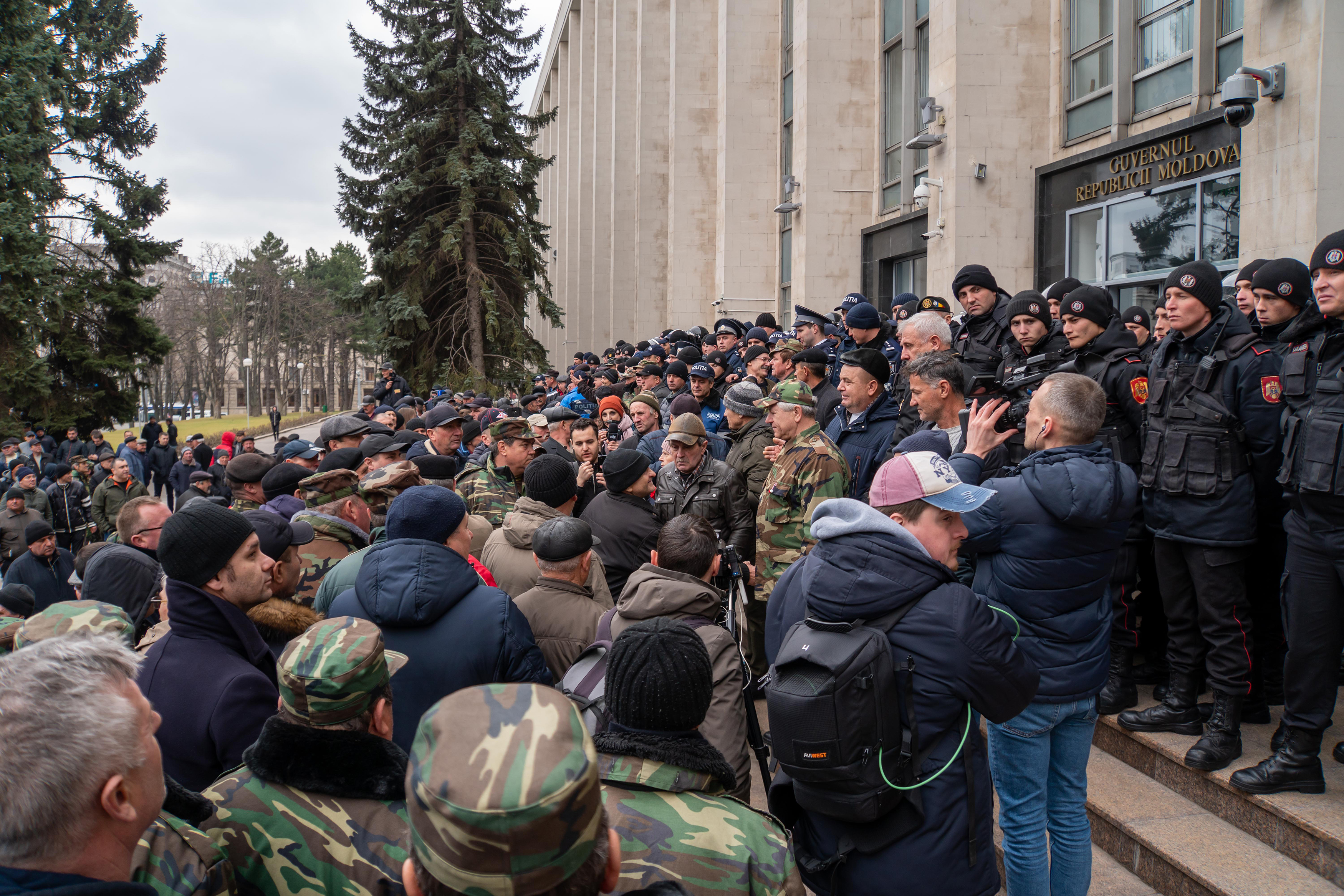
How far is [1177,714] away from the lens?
448 cm

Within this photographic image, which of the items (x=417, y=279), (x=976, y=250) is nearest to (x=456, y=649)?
(x=976, y=250)

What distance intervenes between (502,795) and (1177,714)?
14.4 feet

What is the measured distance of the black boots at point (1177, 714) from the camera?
14.6 ft

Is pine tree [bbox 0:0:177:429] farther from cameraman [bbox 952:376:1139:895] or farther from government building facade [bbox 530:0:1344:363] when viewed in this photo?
cameraman [bbox 952:376:1139:895]

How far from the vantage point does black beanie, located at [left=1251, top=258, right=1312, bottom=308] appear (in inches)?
172

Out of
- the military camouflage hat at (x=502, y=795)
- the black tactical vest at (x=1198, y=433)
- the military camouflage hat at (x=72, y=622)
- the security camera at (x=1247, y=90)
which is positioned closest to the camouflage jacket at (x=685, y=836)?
the military camouflage hat at (x=502, y=795)

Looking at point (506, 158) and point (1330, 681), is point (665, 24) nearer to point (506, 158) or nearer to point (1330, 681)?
point (506, 158)

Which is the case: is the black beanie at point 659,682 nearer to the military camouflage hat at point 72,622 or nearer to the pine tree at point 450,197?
the military camouflage hat at point 72,622

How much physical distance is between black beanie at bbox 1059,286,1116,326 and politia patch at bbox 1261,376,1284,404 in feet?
3.11

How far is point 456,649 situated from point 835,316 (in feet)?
29.3

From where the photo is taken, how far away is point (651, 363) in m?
10.7

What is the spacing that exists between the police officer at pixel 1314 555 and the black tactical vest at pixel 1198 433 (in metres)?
0.35

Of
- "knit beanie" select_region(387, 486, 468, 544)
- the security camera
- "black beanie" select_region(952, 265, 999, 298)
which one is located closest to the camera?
"knit beanie" select_region(387, 486, 468, 544)

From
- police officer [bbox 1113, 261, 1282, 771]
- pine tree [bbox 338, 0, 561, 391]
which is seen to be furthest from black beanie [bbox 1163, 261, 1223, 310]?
pine tree [bbox 338, 0, 561, 391]
